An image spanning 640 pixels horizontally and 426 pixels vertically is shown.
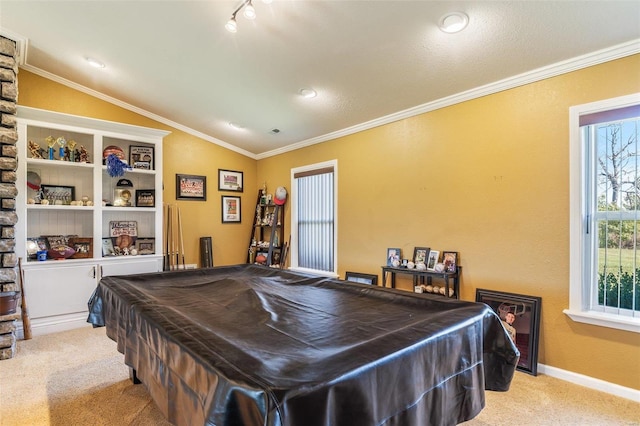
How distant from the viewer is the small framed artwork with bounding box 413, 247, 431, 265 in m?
3.32

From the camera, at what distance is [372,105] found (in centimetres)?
350

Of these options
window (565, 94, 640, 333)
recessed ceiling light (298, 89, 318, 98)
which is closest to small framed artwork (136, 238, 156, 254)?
recessed ceiling light (298, 89, 318, 98)

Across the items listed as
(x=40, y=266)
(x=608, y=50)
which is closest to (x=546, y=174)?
(x=608, y=50)

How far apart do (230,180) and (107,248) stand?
2.02 meters

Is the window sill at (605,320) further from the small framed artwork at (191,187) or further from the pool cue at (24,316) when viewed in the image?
the pool cue at (24,316)

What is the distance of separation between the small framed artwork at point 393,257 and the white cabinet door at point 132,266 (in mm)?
2971

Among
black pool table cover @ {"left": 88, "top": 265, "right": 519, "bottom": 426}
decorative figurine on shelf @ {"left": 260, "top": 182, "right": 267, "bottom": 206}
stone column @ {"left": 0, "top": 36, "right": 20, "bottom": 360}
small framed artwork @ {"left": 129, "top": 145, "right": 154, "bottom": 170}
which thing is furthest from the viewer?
decorative figurine on shelf @ {"left": 260, "top": 182, "right": 267, "bottom": 206}

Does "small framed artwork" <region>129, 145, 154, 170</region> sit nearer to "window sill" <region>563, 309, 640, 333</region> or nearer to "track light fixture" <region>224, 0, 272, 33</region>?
"track light fixture" <region>224, 0, 272, 33</region>

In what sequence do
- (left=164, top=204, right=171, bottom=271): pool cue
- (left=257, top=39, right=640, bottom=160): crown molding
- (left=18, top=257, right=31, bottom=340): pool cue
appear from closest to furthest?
(left=257, top=39, right=640, bottom=160): crown molding, (left=18, top=257, right=31, bottom=340): pool cue, (left=164, top=204, right=171, bottom=271): pool cue

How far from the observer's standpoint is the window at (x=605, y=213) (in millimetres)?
2305

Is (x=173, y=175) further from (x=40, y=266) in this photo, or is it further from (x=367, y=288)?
(x=367, y=288)

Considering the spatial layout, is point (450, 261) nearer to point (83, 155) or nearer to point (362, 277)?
point (362, 277)

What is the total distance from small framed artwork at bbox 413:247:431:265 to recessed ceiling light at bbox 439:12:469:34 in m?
1.95

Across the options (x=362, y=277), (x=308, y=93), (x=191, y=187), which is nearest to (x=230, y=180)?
(x=191, y=187)
